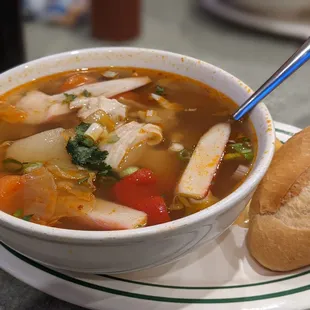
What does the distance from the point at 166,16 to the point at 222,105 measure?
2142 millimetres

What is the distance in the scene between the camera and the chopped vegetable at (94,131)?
1.22 metres

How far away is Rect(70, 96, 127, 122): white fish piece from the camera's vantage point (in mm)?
1342

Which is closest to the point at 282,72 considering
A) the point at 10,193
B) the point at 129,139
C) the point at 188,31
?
the point at 129,139

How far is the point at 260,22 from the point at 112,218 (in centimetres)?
221

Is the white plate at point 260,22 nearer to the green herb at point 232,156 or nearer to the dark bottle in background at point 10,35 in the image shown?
the dark bottle in background at point 10,35

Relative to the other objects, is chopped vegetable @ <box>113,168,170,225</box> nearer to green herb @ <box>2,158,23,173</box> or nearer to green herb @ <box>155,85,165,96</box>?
green herb @ <box>2,158,23,173</box>

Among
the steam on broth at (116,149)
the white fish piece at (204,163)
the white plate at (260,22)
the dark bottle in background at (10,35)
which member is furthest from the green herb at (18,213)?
the white plate at (260,22)

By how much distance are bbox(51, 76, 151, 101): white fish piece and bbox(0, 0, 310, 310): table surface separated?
857 millimetres

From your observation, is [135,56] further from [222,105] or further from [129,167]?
[129,167]

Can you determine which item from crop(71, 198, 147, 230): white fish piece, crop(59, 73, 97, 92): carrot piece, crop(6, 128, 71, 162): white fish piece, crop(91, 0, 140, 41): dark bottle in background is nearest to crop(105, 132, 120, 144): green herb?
crop(6, 128, 71, 162): white fish piece

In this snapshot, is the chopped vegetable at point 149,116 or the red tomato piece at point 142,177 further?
the chopped vegetable at point 149,116

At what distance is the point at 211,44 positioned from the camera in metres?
2.93

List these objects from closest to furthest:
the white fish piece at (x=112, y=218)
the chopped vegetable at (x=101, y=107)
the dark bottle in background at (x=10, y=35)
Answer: the white fish piece at (x=112, y=218) → the chopped vegetable at (x=101, y=107) → the dark bottle in background at (x=10, y=35)

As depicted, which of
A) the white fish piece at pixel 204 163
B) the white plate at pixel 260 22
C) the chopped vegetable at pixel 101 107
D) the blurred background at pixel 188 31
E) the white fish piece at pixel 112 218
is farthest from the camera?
the white plate at pixel 260 22
